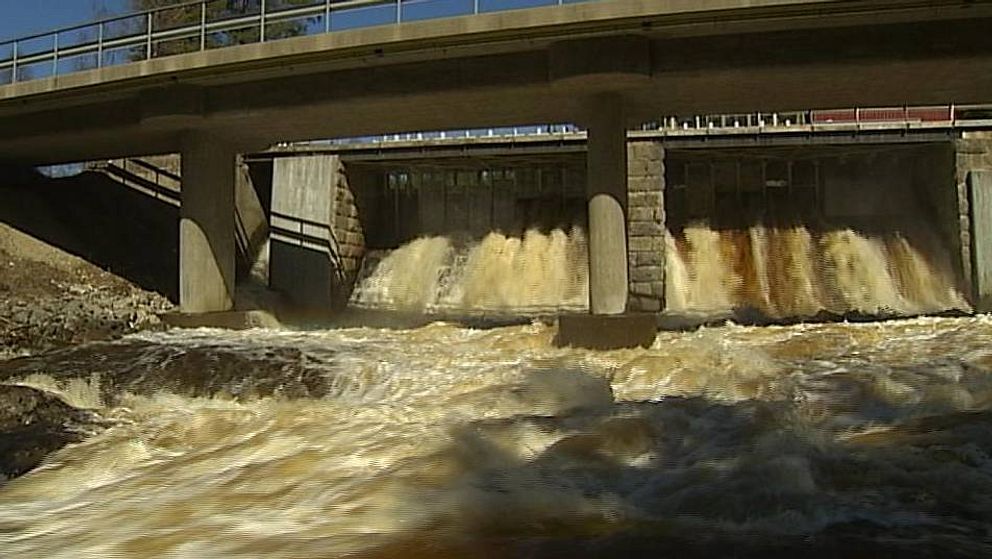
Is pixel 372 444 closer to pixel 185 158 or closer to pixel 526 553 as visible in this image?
pixel 526 553

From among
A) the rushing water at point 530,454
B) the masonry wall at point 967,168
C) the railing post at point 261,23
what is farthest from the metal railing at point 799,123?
the rushing water at point 530,454

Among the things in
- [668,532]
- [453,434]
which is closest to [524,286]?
[453,434]

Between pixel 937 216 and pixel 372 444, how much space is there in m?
23.9

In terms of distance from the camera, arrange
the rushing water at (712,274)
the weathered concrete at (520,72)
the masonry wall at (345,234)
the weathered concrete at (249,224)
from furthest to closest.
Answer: the weathered concrete at (249,224) < the masonry wall at (345,234) < the rushing water at (712,274) < the weathered concrete at (520,72)

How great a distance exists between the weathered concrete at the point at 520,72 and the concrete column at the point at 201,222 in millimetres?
789

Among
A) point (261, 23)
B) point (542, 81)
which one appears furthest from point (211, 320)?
point (542, 81)

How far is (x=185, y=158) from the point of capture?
2428 centimetres

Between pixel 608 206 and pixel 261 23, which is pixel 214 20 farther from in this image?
pixel 608 206

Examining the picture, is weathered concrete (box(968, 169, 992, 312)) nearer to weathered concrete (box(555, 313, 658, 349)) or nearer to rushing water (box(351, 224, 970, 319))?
rushing water (box(351, 224, 970, 319))

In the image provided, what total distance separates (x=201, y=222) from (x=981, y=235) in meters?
21.9

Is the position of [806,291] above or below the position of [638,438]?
above

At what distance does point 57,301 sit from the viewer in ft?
82.1

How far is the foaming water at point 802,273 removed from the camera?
2761 cm

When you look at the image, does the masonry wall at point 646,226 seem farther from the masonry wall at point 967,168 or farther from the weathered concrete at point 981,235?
the weathered concrete at point 981,235
